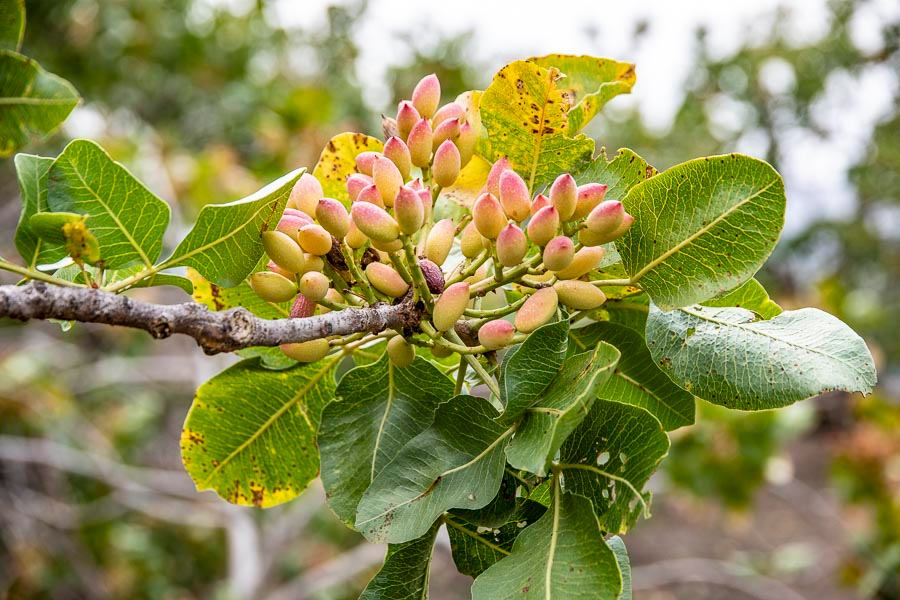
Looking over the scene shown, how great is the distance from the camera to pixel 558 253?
55 centimetres

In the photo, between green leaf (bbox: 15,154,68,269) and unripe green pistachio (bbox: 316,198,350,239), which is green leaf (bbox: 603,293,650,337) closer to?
unripe green pistachio (bbox: 316,198,350,239)

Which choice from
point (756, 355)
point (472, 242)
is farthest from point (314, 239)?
point (756, 355)

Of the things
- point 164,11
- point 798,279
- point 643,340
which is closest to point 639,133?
point 164,11

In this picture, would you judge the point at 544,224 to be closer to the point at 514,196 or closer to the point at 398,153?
the point at 514,196

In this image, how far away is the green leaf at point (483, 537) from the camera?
0.59 m

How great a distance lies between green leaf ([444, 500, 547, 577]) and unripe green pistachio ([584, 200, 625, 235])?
0.74 feet

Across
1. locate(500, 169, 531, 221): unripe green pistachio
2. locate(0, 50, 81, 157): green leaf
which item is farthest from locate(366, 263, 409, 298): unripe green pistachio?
locate(0, 50, 81, 157): green leaf

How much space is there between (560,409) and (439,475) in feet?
0.39

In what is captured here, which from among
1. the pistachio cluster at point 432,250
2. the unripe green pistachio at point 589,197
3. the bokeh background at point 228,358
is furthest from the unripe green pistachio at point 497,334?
the bokeh background at point 228,358

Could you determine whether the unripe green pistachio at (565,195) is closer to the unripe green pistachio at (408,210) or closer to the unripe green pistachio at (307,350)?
the unripe green pistachio at (408,210)

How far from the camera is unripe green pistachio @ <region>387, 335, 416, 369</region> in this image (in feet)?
2.00

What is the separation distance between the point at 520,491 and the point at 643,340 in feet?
0.57

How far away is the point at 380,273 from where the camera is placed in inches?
22.4

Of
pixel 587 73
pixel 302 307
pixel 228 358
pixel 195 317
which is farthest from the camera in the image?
pixel 228 358
